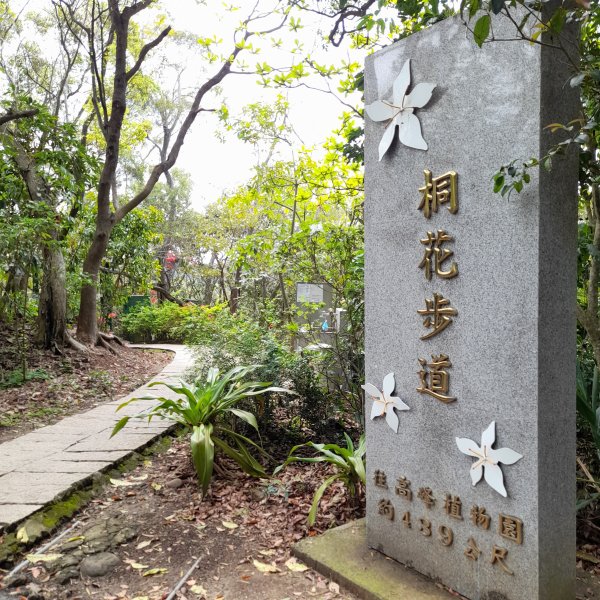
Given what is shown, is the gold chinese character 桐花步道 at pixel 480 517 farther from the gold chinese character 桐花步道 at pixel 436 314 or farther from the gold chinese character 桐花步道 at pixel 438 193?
the gold chinese character 桐花步道 at pixel 438 193

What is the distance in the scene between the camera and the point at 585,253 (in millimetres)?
2959

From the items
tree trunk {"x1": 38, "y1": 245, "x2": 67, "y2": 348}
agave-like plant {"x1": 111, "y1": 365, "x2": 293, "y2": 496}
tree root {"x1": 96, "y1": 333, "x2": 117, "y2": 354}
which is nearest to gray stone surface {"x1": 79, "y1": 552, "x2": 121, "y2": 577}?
agave-like plant {"x1": 111, "y1": 365, "x2": 293, "y2": 496}

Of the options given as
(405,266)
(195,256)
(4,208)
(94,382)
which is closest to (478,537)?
(405,266)

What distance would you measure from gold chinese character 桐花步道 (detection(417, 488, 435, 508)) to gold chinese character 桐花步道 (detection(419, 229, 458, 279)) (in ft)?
3.12

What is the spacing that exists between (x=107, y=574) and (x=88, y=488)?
39.8 inches

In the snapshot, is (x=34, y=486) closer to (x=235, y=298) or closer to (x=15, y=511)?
(x=15, y=511)

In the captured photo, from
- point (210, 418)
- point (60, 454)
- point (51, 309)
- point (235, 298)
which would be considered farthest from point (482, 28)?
point (235, 298)

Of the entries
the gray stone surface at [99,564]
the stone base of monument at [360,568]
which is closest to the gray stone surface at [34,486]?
the gray stone surface at [99,564]

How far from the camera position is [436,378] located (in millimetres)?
2350

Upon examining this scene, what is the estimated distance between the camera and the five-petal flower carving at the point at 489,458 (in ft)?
6.81

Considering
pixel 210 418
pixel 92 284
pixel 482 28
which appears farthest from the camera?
pixel 92 284

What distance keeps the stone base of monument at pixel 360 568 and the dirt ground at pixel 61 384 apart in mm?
3270

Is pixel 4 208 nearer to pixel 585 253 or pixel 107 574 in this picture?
pixel 107 574

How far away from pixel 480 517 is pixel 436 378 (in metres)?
0.58
